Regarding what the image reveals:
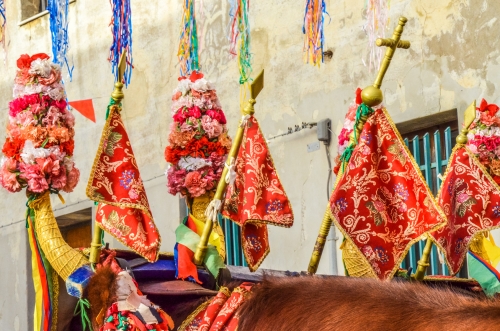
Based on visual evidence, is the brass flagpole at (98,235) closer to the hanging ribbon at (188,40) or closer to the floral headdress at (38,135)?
the floral headdress at (38,135)

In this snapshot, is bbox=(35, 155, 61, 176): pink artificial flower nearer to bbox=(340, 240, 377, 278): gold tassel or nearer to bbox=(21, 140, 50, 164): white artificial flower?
bbox=(21, 140, 50, 164): white artificial flower

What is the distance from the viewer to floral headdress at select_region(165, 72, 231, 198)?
4.95 meters

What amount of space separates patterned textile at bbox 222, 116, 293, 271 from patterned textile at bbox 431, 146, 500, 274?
0.71 meters

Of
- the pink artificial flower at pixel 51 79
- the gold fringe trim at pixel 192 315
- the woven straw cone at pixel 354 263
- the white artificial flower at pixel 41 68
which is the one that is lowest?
the gold fringe trim at pixel 192 315

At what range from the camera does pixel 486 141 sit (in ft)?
16.3

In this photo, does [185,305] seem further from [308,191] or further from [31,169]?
[308,191]

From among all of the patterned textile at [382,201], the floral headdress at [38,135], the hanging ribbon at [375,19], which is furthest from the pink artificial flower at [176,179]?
the hanging ribbon at [375,19]

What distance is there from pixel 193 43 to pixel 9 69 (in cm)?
418

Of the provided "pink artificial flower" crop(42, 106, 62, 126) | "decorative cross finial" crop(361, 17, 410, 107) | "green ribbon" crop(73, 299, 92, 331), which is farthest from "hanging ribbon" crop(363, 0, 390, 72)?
"green ribbon" crop(73, 299, 92, 331)

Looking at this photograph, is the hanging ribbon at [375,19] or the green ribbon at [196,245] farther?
the hanging ribbon at [375,19]

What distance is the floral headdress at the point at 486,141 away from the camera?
4.95 metres

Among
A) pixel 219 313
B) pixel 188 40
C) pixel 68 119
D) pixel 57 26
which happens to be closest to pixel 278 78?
pixel 188 40

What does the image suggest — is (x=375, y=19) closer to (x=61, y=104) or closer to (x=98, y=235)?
(x=61, y=104)

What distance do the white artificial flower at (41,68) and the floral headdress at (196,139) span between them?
2.45 feet
